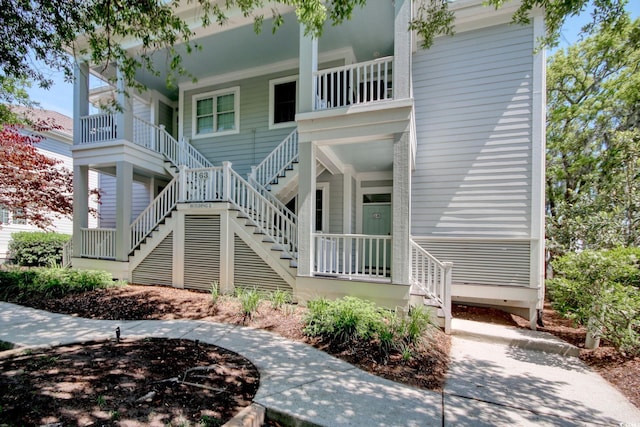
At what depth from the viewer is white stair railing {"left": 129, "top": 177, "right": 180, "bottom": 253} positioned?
746 cm

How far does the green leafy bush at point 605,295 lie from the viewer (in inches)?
165

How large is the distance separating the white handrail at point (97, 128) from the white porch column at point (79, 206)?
0.96 m

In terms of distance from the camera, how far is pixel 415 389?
3209mm

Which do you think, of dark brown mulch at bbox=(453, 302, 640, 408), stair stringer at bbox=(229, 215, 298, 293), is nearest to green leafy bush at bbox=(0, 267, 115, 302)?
stair stringer at bbox=(229, 215, 298, 293)

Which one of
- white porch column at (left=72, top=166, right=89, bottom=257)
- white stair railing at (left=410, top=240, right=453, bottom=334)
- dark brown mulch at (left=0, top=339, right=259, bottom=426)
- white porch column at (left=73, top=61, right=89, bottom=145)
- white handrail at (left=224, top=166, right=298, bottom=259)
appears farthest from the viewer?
white porch column at (left=73, top=61, right=89, bottom=145)

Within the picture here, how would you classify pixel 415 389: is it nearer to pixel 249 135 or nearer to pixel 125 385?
pixel 125 385

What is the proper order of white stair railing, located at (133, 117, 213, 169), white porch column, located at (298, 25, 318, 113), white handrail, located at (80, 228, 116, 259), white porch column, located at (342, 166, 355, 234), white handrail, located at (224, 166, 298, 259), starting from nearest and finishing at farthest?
white porch column, located at (298, 25, 318, 113), white handrail, located at (224, 166, 298, 259), white porch column, located at (342, 166, 355, 234), white handrail, located at (80, 228, 116, 259), white stair railing, located at (133, 117, 213, 169)

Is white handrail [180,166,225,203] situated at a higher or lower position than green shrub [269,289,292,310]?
higher

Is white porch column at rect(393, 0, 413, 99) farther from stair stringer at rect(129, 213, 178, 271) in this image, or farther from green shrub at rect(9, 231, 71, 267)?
green shrub at rect(9, 231, 71, 267)

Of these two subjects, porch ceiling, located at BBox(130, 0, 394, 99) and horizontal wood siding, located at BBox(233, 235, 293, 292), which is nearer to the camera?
horizontal wood siding, located at BBox(233, 235, 293, 292)

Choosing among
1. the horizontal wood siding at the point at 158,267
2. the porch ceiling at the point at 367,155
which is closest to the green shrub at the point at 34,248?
the horizontal wood siding at the point at 158,267

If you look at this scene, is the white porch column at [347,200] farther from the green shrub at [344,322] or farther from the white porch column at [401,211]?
the green shrub at [344,322]

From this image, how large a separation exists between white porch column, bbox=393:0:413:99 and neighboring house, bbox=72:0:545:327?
0.02 meters

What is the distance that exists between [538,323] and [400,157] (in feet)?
16.0
